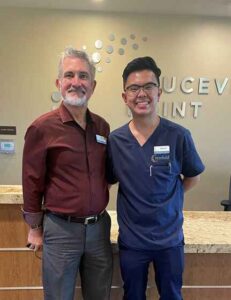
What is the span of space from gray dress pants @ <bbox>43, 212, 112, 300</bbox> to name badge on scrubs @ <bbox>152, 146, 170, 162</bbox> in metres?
0.36

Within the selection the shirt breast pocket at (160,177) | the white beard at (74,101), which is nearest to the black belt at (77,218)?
the shirt breast pocket at (160,177)

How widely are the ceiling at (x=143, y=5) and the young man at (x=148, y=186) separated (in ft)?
7.08

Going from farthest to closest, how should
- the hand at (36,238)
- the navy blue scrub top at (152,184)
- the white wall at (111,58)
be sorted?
the white wall at (111,58)
the hand at (36,238)
the navy blue scrub top at (152,184)

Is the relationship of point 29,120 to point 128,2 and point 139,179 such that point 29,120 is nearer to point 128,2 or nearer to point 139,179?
point 128,2

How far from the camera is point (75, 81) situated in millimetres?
1345

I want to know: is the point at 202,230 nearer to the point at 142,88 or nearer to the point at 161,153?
the point at 161,153

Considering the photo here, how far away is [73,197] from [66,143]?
0.73 feet

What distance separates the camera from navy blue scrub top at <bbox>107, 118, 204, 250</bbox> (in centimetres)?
127

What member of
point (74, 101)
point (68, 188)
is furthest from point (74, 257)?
point (74, 101)

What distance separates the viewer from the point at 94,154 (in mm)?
1345

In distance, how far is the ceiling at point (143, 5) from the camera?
314 cm

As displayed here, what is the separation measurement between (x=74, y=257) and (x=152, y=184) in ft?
1.46

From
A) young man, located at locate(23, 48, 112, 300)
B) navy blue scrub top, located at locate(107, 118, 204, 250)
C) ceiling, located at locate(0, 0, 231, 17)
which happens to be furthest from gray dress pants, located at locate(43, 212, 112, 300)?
ceiling, located at locate(0, 0, 231, 17)

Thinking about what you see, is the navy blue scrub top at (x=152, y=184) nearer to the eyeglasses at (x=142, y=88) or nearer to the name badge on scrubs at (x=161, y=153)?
the name badge on scrubs at (x=161, y=153)
